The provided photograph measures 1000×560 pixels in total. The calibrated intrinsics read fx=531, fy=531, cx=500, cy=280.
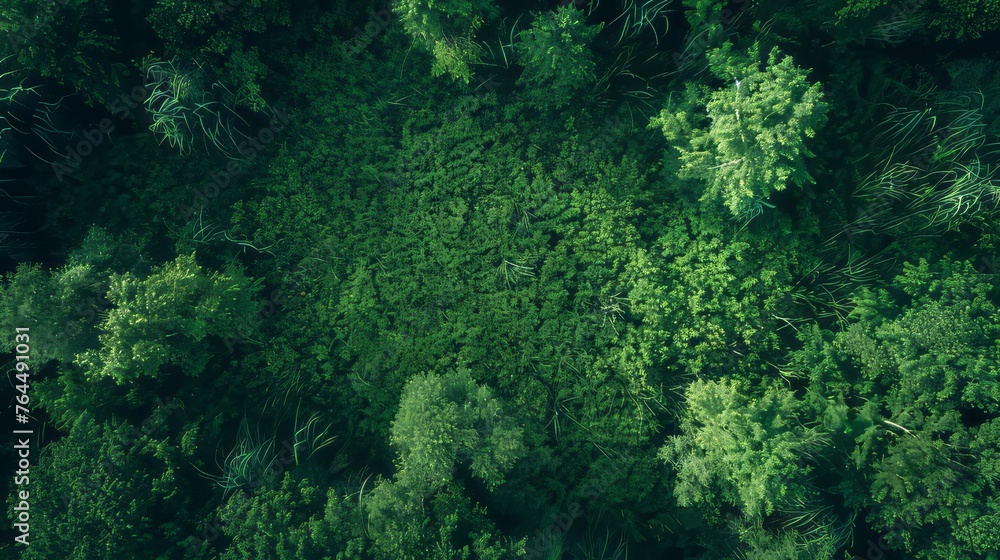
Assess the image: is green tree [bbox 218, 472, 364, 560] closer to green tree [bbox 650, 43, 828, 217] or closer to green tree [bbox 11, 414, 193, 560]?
green tree [bbox 11, 414, 193, 560]

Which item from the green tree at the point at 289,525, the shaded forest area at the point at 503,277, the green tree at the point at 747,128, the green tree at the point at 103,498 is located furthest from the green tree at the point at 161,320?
the green tree at the point at 747,128

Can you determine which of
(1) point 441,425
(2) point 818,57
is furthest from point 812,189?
(1) point 441,425

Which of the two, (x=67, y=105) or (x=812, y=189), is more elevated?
(x=67, y=105)

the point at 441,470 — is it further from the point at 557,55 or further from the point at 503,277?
the point at 557,55

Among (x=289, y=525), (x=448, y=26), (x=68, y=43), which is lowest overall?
(x=289, y=525)

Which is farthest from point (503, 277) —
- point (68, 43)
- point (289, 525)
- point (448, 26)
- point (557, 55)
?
point (68, 43)

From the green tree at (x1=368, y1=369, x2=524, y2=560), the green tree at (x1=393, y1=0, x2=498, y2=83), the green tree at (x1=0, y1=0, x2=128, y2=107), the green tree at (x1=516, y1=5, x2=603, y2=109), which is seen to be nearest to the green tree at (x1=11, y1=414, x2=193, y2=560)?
the green tree at (x1=368, y1=369, x2=524, y2=560)

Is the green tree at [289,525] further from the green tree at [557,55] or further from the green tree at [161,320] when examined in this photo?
the green tree at [557,55]

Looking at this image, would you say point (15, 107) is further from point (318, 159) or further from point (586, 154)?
point (586, 154)
